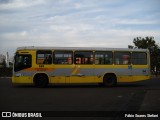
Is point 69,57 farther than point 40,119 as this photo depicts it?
Yes

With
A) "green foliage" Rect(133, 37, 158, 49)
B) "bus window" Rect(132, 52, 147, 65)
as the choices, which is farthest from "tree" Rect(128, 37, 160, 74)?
"bus window" Rect(132, 52, 147, 65)

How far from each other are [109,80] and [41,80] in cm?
470

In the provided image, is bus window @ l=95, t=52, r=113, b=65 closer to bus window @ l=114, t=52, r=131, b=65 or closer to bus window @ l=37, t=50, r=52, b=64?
bus window @ l=114, t=52, r=131, b=65

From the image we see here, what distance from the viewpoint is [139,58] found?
25.8m

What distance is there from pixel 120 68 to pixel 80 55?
2.94 metres

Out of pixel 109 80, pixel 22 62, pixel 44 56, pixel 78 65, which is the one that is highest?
pixel 44 56

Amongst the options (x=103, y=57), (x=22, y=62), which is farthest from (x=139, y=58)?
(x=22, y=62)

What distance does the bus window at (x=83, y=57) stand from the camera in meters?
24.7

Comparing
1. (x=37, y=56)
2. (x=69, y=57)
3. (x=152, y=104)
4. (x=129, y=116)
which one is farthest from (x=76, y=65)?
(x=129, y=116)

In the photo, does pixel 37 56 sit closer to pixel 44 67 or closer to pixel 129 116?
pixel 44 67

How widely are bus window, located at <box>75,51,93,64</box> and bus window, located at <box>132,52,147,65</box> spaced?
3132 mm

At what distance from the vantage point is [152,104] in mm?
13992

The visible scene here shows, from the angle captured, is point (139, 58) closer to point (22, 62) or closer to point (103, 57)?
point (103, 57)

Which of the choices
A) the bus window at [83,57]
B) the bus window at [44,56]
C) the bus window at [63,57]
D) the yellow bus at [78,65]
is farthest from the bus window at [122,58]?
the bus window at [44,56]
